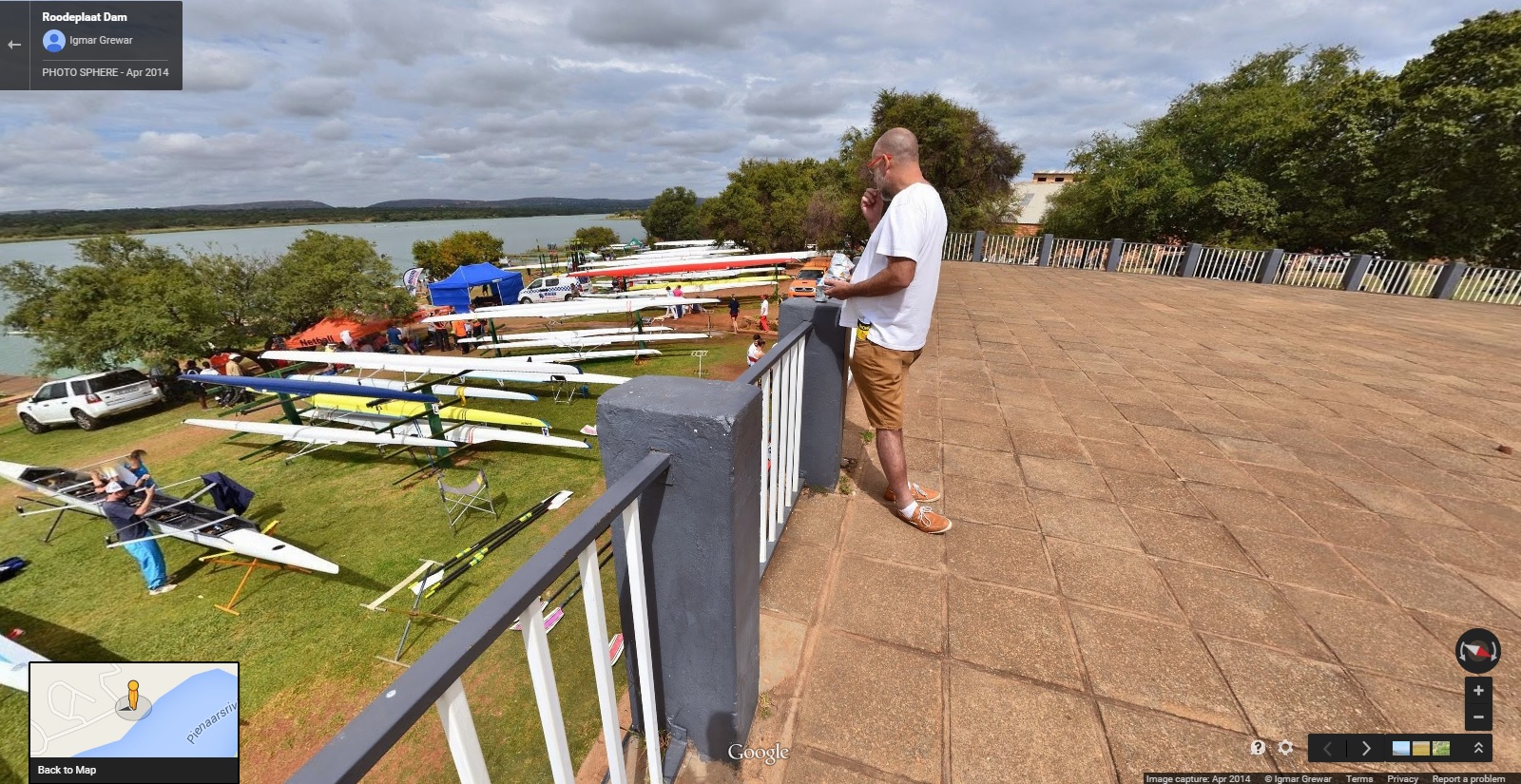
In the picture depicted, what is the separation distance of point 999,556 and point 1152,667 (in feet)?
2.65

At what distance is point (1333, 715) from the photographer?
198 cm

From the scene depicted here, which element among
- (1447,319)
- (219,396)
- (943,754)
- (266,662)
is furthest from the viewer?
(219,396)

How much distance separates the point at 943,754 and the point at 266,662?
7.95m

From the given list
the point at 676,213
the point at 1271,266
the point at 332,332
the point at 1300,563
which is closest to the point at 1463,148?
the point at 1271,266

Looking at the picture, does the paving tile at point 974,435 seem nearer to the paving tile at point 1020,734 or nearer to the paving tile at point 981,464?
the paving tile at point 981,464

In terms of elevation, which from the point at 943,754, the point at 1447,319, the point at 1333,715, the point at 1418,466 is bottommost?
the point at 943,754

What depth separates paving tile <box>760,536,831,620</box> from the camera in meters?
2.46

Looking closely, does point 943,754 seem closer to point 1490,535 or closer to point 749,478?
point 749,478

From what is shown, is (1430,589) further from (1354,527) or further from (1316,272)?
(1316,272)

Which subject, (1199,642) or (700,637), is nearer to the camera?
(700,637)

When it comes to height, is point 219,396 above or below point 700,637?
below

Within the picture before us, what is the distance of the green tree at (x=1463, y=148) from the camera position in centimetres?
1798

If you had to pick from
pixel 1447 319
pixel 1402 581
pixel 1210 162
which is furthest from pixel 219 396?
pixel 1210 162

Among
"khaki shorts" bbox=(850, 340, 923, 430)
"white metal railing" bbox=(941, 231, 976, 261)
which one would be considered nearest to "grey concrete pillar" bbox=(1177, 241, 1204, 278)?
"white metal railing" bbox=(941, 231, 976, 261)
